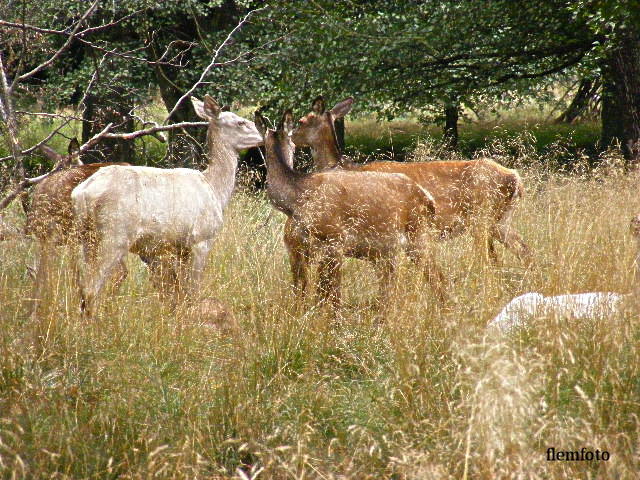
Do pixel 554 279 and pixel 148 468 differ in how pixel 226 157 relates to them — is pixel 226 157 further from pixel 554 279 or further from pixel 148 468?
pixel 148 468

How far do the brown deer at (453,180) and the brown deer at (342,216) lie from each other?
0.88 m

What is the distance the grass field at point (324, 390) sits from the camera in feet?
11.4

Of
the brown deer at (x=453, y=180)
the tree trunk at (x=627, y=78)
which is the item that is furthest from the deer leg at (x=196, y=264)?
the tree trunk at (x=627, y=78)

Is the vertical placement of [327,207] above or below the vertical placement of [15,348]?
above

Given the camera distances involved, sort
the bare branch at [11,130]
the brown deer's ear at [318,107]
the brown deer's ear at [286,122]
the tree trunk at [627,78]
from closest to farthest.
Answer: the bare branch at [11,130] → the brown deer's ear at [286,122] → the brown deer's ear at [318,107] → the tree trunk at [627,78]

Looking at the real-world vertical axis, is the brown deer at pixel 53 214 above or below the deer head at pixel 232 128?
below

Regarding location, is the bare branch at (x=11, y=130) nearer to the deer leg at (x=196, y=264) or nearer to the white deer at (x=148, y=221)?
the white deer at (x=148, y=221)

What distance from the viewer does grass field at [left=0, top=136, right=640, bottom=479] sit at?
3486 millimetres

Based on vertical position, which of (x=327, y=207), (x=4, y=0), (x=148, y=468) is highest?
(x=4, y=0)

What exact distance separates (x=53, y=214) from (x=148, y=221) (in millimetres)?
852

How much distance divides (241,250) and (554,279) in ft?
8.93

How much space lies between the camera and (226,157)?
7.29 m

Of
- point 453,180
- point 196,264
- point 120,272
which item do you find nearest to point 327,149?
point 453,180

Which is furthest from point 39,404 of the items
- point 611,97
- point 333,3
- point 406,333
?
point 611,97
